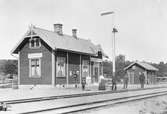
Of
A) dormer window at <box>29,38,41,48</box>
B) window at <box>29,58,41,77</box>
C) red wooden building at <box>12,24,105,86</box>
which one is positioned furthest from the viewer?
dormer window at <box>29,38,41,48</box>

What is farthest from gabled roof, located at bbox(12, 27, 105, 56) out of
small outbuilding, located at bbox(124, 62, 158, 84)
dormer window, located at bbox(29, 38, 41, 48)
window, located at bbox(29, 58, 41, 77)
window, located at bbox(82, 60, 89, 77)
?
small outbuilding, located at bbox(124, 62, 158, 84)

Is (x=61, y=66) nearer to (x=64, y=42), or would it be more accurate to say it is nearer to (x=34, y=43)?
(x=64, y=42)

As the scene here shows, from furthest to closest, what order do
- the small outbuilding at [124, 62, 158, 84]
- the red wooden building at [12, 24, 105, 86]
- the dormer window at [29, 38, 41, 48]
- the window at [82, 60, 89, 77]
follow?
the small outbuilding at [124, 62, 158, 84], the window at [82, 60, 89, 77], the dormer window at [29, 38, 41, 48], the red wooden building at [12, 24, 105, 86]

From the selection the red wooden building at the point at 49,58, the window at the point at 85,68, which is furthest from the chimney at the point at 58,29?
the window at the point at 85,68

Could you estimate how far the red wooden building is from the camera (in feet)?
91.2

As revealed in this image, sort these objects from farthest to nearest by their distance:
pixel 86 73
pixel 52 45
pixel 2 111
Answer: pixel 86 73 < pixel 52 45 < pixel 2 111

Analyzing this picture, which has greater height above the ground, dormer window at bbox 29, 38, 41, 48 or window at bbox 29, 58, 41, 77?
dormer window at bbox 29, 38, 41, 48

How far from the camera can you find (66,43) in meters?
30.3

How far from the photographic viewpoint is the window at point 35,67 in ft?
94.1

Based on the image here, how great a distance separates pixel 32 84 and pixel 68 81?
125 inches

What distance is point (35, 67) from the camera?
95.1 feet

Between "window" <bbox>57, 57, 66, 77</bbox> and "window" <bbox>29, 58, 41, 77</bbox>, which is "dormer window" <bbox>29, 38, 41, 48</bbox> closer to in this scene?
"window" <bbox>29, 58, 41, 77</bbox>

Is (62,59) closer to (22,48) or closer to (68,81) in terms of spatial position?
(68,81)

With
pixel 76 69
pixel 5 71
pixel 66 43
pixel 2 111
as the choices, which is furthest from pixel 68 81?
pixel 5 71
